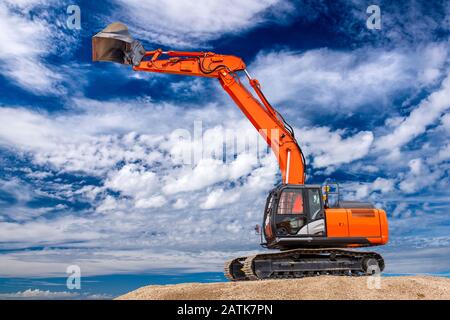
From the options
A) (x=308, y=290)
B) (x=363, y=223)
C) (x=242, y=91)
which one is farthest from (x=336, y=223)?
(x=242, y=91)

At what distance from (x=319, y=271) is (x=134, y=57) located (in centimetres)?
870

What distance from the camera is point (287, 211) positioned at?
15.4m

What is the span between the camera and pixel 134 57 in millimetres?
15766

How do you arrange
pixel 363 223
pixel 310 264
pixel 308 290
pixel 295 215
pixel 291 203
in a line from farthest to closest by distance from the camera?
1. pixel 310 264
2. pixel 363 223
3. pixel 291 203
4. pixel 295 215
5. pixel 308 290

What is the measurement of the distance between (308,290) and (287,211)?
3160 mm

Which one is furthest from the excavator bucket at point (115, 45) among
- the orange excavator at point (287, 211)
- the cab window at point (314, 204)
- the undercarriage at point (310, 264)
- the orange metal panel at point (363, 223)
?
the orange metal panel at point (363, 223)

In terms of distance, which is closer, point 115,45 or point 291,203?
point 115,45

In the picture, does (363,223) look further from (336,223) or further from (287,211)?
(287,211)

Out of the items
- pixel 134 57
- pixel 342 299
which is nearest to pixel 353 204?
pixel 342 299

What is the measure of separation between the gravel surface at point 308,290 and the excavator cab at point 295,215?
4.97 feet

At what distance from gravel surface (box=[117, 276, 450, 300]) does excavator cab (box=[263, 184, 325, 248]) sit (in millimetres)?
1514

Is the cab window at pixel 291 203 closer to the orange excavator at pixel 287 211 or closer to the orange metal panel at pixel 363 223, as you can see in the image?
the orange excavator at pixel 287 211

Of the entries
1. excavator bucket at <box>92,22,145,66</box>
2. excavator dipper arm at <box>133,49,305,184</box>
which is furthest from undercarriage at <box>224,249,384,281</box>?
excavator bucket at <box>92,22,145,66</box>

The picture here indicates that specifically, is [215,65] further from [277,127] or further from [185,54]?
[277,127]
